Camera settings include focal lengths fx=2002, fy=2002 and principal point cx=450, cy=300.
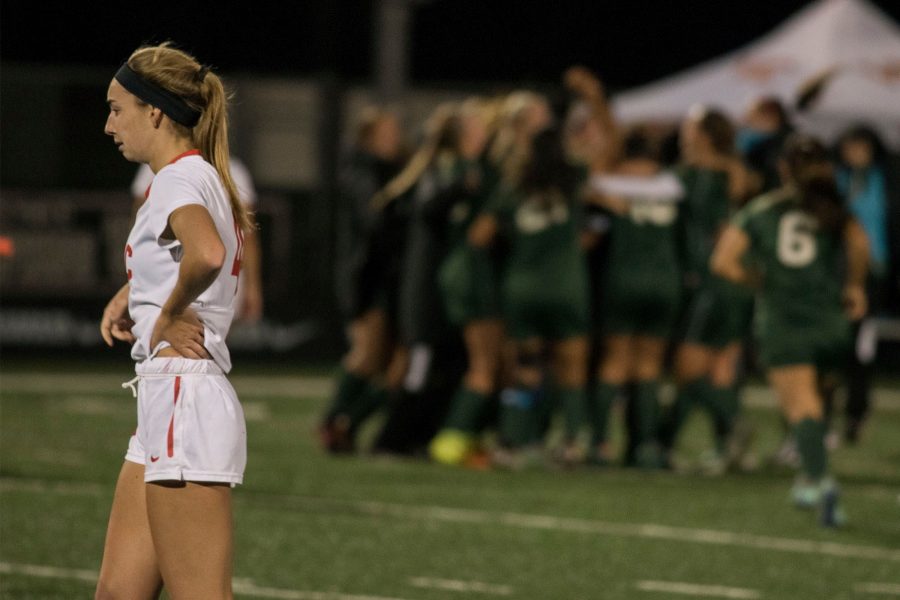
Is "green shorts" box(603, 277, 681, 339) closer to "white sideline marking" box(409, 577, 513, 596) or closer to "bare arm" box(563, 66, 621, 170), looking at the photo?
"bare arm" box(563, 66, 621, 170)

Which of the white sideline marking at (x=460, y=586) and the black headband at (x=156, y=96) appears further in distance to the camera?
the white sideline marking at (x=460, y=586)

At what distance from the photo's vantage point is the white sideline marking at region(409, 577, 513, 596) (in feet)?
25.9

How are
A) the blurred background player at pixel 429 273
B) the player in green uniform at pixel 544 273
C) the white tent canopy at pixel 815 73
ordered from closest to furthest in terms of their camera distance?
the player in green uniform at pixel 544 273, the blurred background player at pixel 429 273, the white tent canopy at pixel 815 73

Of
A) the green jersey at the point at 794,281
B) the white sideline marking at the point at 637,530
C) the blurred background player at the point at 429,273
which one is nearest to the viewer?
the white sideline marking at the point at 637,530

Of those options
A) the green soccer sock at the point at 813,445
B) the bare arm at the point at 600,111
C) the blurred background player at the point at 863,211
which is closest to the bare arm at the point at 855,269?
the green soccer sock at the point at 813,445

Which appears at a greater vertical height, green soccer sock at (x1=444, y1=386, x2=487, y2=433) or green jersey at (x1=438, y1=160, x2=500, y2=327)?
green jersey at (x1=438, y1=160, x2=500, y2=327)

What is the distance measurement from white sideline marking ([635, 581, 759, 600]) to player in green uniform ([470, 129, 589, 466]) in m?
4.22

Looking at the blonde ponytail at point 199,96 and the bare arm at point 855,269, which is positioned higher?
the blonde ponytail at point 199,96

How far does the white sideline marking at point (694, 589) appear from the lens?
798 centimetres

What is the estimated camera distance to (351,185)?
13.7 metres

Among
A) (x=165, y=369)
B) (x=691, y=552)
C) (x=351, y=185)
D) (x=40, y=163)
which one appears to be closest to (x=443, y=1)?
(x=40, y=163)

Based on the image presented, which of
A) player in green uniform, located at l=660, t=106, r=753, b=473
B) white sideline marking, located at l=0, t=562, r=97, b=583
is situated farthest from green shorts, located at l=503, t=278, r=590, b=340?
white sideline marking, located at l=0, t=562, r=97, b=583

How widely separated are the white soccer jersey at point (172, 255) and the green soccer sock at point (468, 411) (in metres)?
7.47

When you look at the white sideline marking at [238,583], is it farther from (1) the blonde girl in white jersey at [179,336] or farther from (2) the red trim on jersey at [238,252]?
(2) the red trim on jersey at [238,252]
